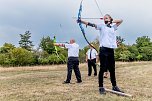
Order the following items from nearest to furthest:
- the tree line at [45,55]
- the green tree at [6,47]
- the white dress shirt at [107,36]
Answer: the white dress shirt at [107,36], the tree line at [45,55], the green tree at [6,47]

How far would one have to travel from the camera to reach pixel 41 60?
252 feet

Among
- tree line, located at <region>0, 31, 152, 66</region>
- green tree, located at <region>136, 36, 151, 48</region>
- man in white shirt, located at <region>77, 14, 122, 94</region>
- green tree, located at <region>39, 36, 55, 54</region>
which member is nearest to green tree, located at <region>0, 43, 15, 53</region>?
tree line, located at <region>0, 31, 152, 66</region>

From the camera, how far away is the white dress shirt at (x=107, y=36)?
12.4m

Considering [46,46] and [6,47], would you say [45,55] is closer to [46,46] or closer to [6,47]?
[46,46]

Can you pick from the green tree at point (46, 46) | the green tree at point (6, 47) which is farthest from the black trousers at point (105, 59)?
the green tree at point (6, 47)

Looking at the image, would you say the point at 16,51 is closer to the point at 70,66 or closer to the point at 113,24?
the point at 70,66

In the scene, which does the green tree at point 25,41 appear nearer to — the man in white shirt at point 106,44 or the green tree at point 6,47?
the green tree at point 6,47

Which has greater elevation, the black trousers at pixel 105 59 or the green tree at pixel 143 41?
the green tree at pixel 143 41

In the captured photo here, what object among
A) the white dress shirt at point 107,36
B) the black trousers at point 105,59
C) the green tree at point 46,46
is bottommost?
the black trousers at point 105,59

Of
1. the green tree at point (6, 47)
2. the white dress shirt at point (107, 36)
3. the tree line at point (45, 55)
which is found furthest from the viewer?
the green tree at point (6, 47)

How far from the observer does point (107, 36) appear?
1243 cm

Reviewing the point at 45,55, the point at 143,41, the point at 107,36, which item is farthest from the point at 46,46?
the point at 107,36

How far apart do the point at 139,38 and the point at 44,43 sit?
28.7m

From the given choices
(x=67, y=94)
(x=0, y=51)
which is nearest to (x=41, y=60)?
(x=0, y=51)
